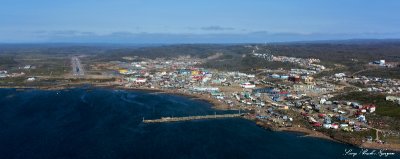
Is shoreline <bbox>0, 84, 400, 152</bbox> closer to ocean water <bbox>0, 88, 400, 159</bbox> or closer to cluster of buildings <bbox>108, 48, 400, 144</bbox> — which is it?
ocean water <bbox>0, 88, 400, 159</bbox>

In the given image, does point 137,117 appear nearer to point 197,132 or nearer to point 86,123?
point 86,123

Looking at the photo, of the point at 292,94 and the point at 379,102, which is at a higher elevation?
the point at 379,102

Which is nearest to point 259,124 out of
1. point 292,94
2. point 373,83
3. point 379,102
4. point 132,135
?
point 132,135

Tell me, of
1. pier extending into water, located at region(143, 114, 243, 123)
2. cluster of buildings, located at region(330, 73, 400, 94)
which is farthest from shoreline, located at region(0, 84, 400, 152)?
cluster of buildings, located at region(330, 73, 400, 94)

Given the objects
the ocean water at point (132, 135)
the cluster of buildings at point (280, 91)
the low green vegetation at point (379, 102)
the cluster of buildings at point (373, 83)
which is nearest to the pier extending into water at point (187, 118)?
the ocean water at point (132, 135)

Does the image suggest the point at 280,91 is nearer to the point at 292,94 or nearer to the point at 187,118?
the point at 292,94

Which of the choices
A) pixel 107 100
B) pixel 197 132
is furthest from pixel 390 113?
pixel 107 100
